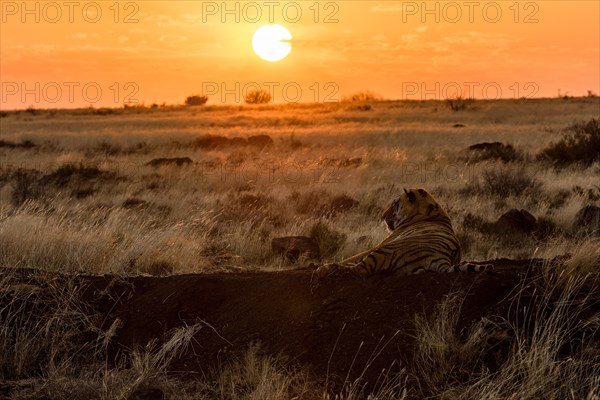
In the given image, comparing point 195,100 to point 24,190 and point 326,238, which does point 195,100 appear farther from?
point 326,238

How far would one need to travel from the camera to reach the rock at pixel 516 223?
11.9 metres

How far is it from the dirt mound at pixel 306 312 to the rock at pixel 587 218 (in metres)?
5.52

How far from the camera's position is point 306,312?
251 inches

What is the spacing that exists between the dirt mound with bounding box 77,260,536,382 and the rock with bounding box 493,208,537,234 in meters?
4.86

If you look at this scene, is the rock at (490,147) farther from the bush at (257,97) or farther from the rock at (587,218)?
the bush at (257,97)

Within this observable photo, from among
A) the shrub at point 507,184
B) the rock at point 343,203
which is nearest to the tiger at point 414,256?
the rock at point 343,203

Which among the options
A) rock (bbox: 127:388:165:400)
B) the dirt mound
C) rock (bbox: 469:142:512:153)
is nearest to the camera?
rock (bbox: 127:388:165:400)

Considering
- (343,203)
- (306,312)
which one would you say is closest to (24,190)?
(343,203)

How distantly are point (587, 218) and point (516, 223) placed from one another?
1.32 meters

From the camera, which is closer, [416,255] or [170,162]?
[416,255]

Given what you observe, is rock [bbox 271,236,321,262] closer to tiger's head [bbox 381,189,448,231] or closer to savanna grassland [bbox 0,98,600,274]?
savanna grassland [bbox 0,98,600,274]

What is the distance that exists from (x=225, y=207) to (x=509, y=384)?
32.4ft

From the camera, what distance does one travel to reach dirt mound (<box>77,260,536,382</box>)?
233 inches

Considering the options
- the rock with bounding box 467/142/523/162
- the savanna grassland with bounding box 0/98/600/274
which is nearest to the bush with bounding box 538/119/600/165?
the savanna grassland with bounding box 0/98/600/274
